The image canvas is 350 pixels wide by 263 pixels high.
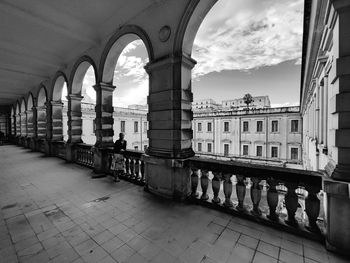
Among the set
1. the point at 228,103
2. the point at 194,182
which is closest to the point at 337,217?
the point at 194,182

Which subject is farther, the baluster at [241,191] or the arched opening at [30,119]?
the arched opening at [30,119]

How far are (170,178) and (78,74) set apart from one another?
688cm

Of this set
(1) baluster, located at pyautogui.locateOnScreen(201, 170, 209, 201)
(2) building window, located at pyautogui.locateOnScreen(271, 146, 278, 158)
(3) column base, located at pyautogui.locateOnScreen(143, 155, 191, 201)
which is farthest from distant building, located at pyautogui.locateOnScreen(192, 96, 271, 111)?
(1) baluster, located at pyautogui.locateOnScreen(201, 170, 209, 201)

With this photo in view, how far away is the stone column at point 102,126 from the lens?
6164 millimetres

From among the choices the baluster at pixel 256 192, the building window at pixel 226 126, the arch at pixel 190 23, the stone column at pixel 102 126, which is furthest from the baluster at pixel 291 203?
the building window at pixel 226 126

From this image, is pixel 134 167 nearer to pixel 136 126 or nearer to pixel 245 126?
pixel 136 126

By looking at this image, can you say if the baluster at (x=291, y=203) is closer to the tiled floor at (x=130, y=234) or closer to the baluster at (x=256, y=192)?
the tiled floor at (x=130, y=234)

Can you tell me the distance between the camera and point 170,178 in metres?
3.95

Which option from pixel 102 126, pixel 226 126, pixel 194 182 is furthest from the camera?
pixel 226 126

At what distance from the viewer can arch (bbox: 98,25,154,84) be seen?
460 cm

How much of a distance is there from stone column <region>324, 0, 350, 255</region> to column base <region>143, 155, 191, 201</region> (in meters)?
2.48

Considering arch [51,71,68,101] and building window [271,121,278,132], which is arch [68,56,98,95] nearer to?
arch [51,71,68,101]

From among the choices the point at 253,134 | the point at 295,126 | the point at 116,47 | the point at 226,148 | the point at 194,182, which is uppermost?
the point at 116,47

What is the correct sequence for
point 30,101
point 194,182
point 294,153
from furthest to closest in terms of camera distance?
point 294,153 → point 30,101 → point 194,182
